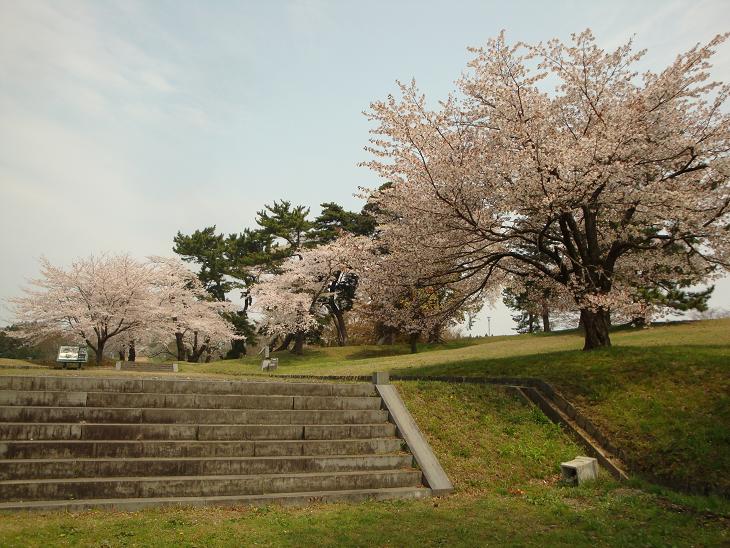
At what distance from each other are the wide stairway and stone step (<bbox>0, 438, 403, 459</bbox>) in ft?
0.06

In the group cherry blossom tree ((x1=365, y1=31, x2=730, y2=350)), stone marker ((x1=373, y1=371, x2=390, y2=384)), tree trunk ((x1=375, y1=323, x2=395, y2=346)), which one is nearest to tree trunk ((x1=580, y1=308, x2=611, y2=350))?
cherry blossom tree ((x1=365, y1=31, x2=730, y2=350))

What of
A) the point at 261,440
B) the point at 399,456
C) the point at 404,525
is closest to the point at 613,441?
the point at 399,456

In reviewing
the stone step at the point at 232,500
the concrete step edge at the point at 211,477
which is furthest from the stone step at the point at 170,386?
the stone step at the point at 232,500

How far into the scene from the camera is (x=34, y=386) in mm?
9453

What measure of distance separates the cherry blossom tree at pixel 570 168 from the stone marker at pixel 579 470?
6401mm

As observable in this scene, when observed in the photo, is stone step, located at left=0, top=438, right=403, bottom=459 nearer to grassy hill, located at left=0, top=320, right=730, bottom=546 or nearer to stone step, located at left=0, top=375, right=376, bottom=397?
grassy hill, located at left=0, top=320, right=730, bottom=546

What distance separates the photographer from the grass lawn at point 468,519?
6.42 m

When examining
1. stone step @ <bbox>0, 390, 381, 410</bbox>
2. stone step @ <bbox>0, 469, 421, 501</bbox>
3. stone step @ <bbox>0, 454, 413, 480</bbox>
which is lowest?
stone step @ <bbox>0, 469, 421, 501</bbox>

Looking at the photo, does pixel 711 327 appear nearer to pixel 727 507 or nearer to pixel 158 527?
pixel 727 507

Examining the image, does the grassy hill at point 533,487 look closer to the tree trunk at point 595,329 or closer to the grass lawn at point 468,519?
the grass lawn at point 468,519

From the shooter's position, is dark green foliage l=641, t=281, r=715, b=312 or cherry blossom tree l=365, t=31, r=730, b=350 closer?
cherry blossom tree l=365, t=31, r=730, b=350

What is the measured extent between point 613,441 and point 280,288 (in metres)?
39.6

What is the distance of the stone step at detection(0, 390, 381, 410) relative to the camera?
30.3ft

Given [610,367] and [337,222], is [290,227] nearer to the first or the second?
[337,222]
